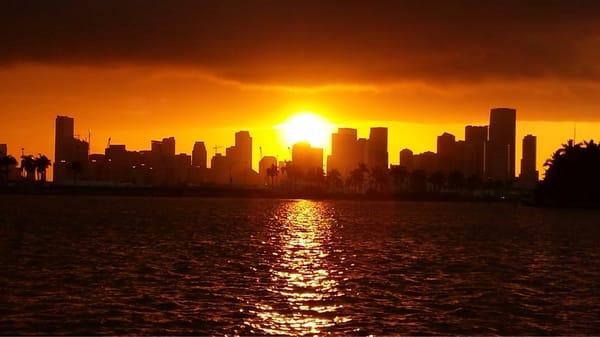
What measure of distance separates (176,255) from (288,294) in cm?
2384

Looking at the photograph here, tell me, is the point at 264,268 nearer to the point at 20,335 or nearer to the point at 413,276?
the point at 413,276

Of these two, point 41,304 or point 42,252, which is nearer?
point 41,304

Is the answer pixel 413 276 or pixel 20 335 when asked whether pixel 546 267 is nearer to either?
pixel 413 276

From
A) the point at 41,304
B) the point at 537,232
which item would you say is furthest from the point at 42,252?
the point at 537,232

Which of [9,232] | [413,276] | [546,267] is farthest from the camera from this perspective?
[9,232]

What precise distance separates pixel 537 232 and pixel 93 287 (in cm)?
8377

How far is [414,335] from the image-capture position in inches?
1250

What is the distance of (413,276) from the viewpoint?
169 ft

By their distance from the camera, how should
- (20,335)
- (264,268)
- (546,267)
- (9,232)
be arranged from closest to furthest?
(20,335) < (264,268) < (546,267) < (9,232)

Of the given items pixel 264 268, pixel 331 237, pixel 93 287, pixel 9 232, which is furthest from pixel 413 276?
pixel 9 232

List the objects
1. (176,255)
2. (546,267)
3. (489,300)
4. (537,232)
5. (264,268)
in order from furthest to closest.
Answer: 1. (537,232)
2. (176,255)
3. (546,267)
4. (264,268)
5. (489,300)

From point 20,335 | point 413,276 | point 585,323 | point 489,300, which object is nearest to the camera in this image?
point 20,335

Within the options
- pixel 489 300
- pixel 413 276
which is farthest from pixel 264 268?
pixel 489 300

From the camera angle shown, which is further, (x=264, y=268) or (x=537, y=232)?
(x=537, y=232)
